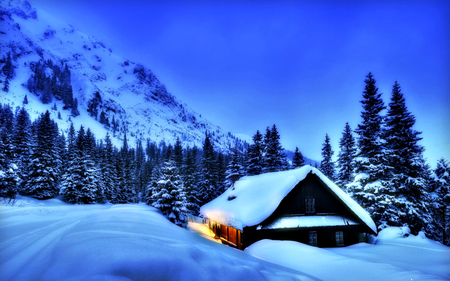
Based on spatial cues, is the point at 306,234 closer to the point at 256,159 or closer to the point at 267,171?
the point at 267,171

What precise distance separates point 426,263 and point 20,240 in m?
19.2

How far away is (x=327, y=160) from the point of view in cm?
4572

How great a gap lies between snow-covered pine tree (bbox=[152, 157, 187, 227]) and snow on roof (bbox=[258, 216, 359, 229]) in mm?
11134

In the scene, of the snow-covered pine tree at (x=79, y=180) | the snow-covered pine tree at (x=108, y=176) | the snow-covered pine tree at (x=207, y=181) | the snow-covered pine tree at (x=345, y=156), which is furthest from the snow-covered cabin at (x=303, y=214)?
the snow-covered pine tree at (x=108, y=176)

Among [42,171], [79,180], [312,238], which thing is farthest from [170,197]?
[42,171]

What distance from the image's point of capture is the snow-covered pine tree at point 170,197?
80.2 feet

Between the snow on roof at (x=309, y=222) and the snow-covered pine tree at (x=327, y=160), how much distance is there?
1043 inches

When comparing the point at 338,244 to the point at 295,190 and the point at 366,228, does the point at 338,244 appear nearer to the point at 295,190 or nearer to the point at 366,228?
the point at 366,228

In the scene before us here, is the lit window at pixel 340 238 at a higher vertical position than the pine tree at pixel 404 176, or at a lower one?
lower

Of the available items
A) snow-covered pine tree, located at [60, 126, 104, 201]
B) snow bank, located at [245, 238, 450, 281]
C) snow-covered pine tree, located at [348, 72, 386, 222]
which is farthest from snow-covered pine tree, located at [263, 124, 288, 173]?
snow-covered pine tree, located at [60, 126, 104, 201]

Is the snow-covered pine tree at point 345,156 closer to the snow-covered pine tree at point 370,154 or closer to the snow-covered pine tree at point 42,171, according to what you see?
the snow-covered pine tree at point 370,154

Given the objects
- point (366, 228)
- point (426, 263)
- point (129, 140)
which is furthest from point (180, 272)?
point (129, 140)

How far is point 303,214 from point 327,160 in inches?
1182

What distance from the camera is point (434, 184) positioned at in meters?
26.4
